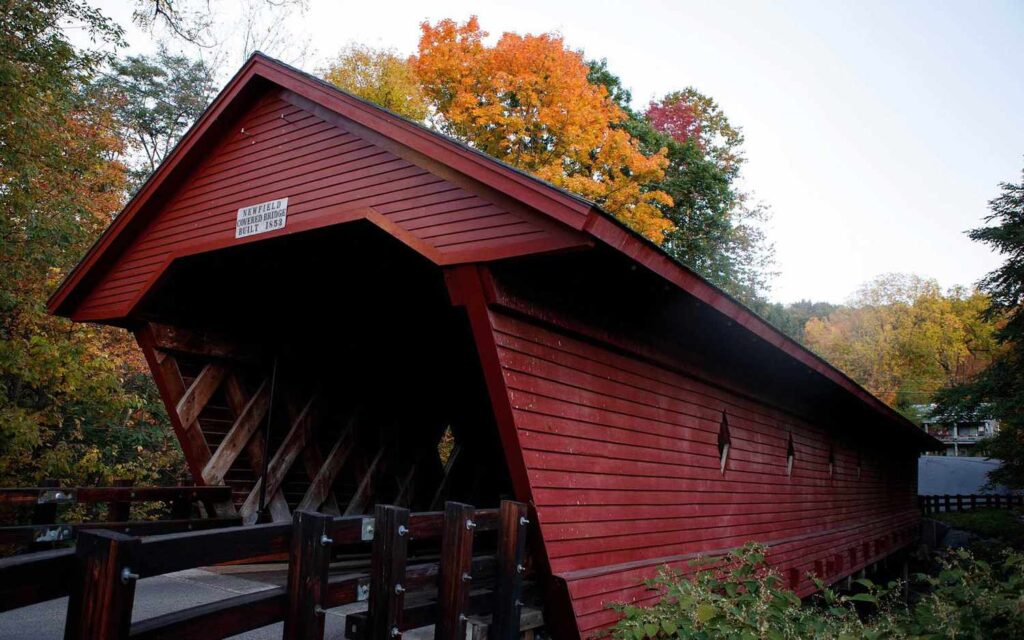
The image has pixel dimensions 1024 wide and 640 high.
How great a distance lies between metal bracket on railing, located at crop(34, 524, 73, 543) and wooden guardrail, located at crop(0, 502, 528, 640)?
310 cm

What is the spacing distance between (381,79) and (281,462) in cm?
2113

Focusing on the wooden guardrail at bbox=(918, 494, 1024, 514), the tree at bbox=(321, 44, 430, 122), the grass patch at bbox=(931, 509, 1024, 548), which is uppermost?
the tree at bbox=(321, 44, 430, 122)

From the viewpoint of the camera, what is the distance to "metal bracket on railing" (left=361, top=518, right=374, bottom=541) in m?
4.21

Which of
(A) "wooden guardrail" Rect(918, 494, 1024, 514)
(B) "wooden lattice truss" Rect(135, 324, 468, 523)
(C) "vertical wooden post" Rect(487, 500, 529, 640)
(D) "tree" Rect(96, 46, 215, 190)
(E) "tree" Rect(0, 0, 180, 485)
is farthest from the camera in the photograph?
(A) "wooden guardrail" Rect(918, 494, 1024, 514)

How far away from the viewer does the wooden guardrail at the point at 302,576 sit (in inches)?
111

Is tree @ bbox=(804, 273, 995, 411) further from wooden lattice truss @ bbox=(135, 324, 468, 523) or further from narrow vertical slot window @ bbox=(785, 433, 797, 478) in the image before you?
wooden lattice truss @ bbox=(135, 324, 468, 523)

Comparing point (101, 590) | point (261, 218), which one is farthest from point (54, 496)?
point (101, 590)

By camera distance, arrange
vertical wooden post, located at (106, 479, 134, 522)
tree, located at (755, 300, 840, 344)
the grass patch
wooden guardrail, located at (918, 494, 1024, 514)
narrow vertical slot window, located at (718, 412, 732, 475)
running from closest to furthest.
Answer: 1. vertical wooden post, located at (106, 479, 134, 522)
2. narrow vertical slot window, located at (718, 412, 732, 475)
3. the grass patch
4. wooden guardrail, located at (918, 494, 1024, 514)
5. tree, located at (755, 300, 840, 344)

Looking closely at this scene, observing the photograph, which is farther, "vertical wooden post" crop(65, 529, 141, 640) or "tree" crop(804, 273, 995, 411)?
"tree" crop(804, 273, 995, 411)

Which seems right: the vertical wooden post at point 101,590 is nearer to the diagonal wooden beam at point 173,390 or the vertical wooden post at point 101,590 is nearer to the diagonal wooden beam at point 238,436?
the diagonal wooden beam at point 173,390

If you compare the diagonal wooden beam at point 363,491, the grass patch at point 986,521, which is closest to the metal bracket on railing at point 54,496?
the diagonal wooden beam at point 363,491

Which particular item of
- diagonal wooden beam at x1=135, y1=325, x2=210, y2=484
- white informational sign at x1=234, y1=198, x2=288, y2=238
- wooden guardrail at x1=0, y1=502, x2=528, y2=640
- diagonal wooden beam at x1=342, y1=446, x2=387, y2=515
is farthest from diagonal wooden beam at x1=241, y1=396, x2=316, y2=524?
wooden guardrail at x1=0, y1=502, x2=528, y2=640

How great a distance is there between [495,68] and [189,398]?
18796 mm

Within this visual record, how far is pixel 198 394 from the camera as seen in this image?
27.3 ft
